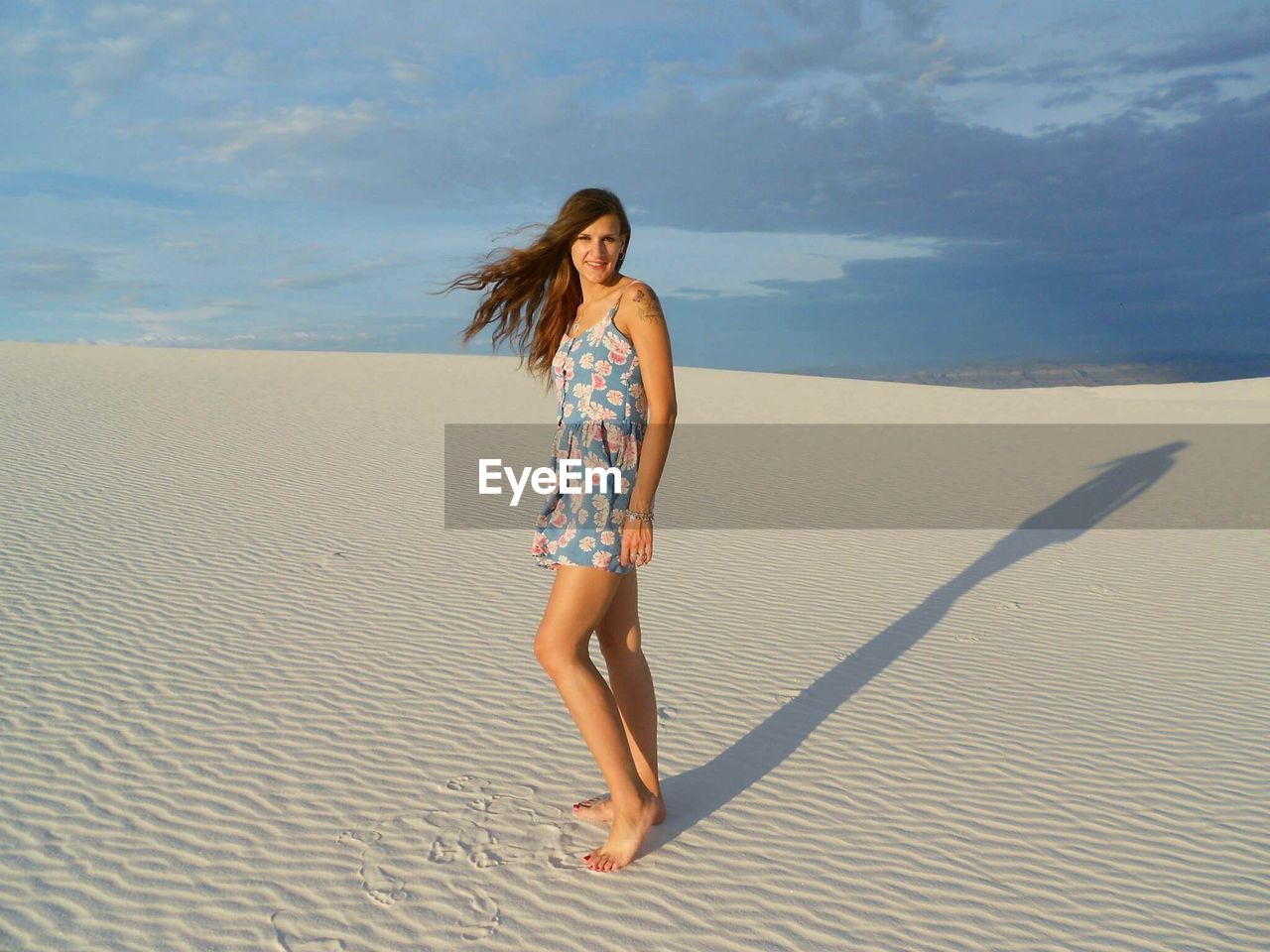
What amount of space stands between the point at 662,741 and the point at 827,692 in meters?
1.24

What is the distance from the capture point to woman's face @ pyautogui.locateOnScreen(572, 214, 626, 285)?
10.3 feet

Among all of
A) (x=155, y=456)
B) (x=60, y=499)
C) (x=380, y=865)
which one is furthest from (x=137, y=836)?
(x=155, y=456)

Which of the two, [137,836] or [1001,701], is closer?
[137,836]


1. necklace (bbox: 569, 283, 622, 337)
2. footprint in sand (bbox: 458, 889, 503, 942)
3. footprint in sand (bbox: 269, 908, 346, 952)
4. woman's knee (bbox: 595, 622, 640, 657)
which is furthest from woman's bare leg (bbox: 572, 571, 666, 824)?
footprint in sand (bbox: 269, 908, 346, 952)

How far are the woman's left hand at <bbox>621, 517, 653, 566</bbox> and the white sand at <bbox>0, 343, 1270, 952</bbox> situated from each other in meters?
1.21

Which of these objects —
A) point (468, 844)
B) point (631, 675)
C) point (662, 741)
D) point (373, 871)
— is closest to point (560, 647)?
point (631, 675)

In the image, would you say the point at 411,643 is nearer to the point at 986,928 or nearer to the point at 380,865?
the point at 380,865

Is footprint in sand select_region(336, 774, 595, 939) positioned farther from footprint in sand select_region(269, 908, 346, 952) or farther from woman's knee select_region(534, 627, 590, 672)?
woman's knee select_region(534, 627, 590, 672)

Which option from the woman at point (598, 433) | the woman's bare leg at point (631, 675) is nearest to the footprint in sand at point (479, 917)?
the woman at point (598, 433)

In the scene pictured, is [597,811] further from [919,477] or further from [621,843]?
[919,477]

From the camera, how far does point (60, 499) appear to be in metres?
10.9

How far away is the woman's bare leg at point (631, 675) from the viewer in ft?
11.2

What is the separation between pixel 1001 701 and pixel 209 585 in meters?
5.96

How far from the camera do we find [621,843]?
345cm
